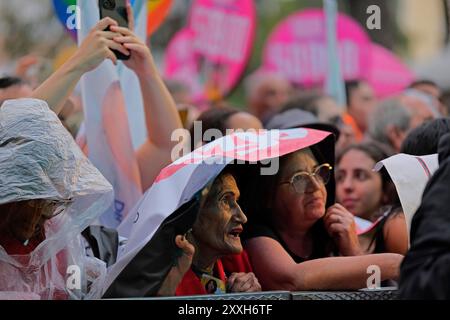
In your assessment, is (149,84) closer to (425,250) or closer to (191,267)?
(191,267)

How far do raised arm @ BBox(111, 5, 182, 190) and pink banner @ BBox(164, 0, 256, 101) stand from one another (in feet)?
15.4

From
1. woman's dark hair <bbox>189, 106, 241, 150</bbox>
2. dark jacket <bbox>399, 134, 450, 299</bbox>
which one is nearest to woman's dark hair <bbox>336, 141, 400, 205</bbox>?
woman's dark hair <bbox>189, 106, 241, 150</bbox>

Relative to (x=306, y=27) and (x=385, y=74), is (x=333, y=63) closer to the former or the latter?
(x=385, y=74)

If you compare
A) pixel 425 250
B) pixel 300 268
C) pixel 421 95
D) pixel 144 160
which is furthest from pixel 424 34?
pixel 425 250

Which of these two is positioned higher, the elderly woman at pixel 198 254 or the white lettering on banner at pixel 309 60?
the elderly woman at pixel 198 254

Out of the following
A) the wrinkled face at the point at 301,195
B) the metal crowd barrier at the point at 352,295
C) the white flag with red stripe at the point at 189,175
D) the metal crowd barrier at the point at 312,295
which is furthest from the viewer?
the wrinkled face at the point at 301,195

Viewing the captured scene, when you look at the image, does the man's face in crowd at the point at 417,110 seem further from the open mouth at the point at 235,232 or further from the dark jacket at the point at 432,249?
the dark jacket at the point at 432,249

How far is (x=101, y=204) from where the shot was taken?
3.72 meters

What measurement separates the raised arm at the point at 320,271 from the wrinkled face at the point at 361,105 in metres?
5.08

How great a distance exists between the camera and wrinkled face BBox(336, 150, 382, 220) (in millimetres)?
5340

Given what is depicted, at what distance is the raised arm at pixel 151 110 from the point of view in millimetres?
4359

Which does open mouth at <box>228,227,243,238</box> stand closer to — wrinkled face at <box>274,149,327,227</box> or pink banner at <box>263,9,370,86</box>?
wrinkled face at <box>274,149,327,227</box>

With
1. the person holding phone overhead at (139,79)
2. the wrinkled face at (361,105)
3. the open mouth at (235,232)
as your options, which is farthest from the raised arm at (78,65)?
the wrinkled face at (361,105)

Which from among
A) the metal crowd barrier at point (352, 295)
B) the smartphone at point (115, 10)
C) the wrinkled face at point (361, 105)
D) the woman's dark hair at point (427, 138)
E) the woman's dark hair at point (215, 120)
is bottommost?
the wrinkled face at point (361, 105)
